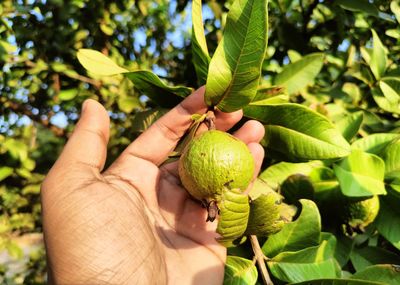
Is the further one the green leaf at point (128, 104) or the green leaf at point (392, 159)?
the green leaf at point (128, 104)

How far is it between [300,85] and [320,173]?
342mm

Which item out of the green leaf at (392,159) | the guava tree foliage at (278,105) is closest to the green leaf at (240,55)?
the guava tree foliage at (278,105)

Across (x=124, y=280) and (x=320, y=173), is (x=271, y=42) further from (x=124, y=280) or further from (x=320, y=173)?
(x=124, y=280)

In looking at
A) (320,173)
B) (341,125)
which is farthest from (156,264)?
(341,125)

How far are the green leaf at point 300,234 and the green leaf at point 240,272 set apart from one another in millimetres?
92

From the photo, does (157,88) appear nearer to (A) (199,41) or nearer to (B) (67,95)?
(A) (199,41)

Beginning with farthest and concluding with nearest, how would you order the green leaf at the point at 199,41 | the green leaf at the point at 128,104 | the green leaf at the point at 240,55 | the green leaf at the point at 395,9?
the green leaf at the point at 128,104 → the green leaf at the point at 395,9 → the green leaf at the point at 199,41 → the green leaf at the point at 240,55

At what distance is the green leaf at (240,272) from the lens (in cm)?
103

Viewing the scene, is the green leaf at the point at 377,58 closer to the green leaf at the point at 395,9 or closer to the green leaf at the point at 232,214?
the green leaf at the point at 395,9

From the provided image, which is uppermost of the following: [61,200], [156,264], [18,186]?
[61,200]

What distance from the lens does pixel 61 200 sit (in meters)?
1.12

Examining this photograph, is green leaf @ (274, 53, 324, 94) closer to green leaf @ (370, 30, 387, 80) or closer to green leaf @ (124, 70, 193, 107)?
green leaf @ (370, 30, 387, 80)

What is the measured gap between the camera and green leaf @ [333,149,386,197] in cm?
114

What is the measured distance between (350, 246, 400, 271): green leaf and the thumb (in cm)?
80
